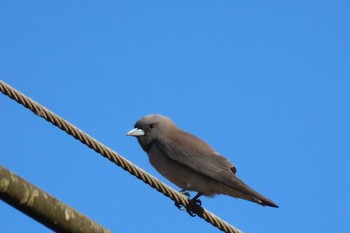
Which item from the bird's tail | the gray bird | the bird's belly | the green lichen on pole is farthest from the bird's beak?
the green lichen on pole

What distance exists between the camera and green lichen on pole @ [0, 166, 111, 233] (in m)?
2.46

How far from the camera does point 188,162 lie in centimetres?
689

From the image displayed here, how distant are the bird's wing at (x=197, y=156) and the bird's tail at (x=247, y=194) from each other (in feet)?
0.44

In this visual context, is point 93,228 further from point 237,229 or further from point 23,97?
point 237,229

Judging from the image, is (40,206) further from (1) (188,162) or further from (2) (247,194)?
(1) (188,162)

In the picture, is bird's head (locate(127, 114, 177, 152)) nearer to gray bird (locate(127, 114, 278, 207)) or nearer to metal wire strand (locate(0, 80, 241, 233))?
gray bird (locate(127, 114, 278, 207))

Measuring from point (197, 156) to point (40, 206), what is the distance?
4554 mm

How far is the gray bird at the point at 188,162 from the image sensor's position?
6.62 m

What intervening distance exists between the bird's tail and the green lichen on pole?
132 inches

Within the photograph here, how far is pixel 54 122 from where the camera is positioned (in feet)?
12.6

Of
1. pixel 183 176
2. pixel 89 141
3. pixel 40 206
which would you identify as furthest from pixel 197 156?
pixel 40 206

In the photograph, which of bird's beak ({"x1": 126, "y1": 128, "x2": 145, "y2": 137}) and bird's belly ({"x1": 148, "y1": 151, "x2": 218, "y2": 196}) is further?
bird's beak ({"x1": 126, "y1": 128, "x2": 145, "y2": 137})

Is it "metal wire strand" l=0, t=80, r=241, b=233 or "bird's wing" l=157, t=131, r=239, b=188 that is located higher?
"bird's wing" l=157, t=131, r=239, b=188

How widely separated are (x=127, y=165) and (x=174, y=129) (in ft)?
11.4
